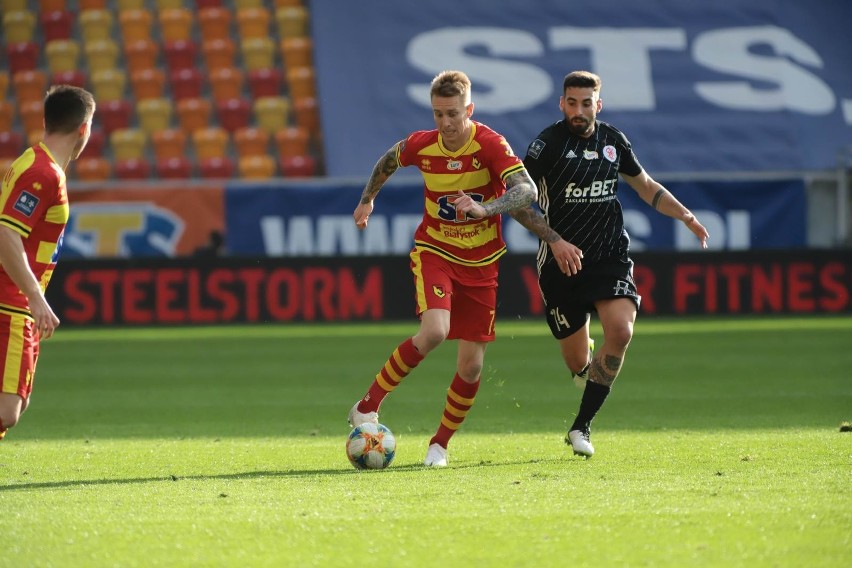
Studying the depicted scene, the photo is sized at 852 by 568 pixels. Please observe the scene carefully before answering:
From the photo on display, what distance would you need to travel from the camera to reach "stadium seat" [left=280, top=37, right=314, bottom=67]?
24484mm

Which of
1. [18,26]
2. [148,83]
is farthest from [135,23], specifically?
[18,26]

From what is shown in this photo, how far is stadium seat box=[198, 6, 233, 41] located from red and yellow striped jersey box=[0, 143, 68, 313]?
62.8 ft

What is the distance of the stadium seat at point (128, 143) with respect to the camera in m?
23.5

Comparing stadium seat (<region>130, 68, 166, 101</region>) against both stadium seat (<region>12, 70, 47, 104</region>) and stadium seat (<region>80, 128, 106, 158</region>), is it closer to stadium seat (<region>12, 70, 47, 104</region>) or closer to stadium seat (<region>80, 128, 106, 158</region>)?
stadium seat (<region>80, 128, 106, 158</region>)

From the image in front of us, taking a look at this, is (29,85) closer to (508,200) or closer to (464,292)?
(464,292)

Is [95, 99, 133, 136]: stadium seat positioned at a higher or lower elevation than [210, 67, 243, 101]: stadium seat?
lower

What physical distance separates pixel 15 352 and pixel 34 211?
669 millimetres

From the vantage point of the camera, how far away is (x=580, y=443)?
7336mm

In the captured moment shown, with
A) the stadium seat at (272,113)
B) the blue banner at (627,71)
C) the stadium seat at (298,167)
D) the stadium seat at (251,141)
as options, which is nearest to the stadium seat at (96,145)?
the stadium seat at (251,141)

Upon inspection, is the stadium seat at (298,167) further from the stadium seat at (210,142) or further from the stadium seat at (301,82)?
the stadium seat at (301,82)

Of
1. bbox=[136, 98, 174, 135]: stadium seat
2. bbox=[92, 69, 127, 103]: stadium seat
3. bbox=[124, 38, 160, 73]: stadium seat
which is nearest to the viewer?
bbox=[136, 98, 174, 135]: stadium seat

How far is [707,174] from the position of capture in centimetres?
2194

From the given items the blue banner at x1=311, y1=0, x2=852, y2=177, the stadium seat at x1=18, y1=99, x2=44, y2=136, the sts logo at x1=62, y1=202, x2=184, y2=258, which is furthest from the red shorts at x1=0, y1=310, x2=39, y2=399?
the stadium seat at x1=18, y1=99, x2=44, y2=136

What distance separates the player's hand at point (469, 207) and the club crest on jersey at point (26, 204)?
82.3 inches
